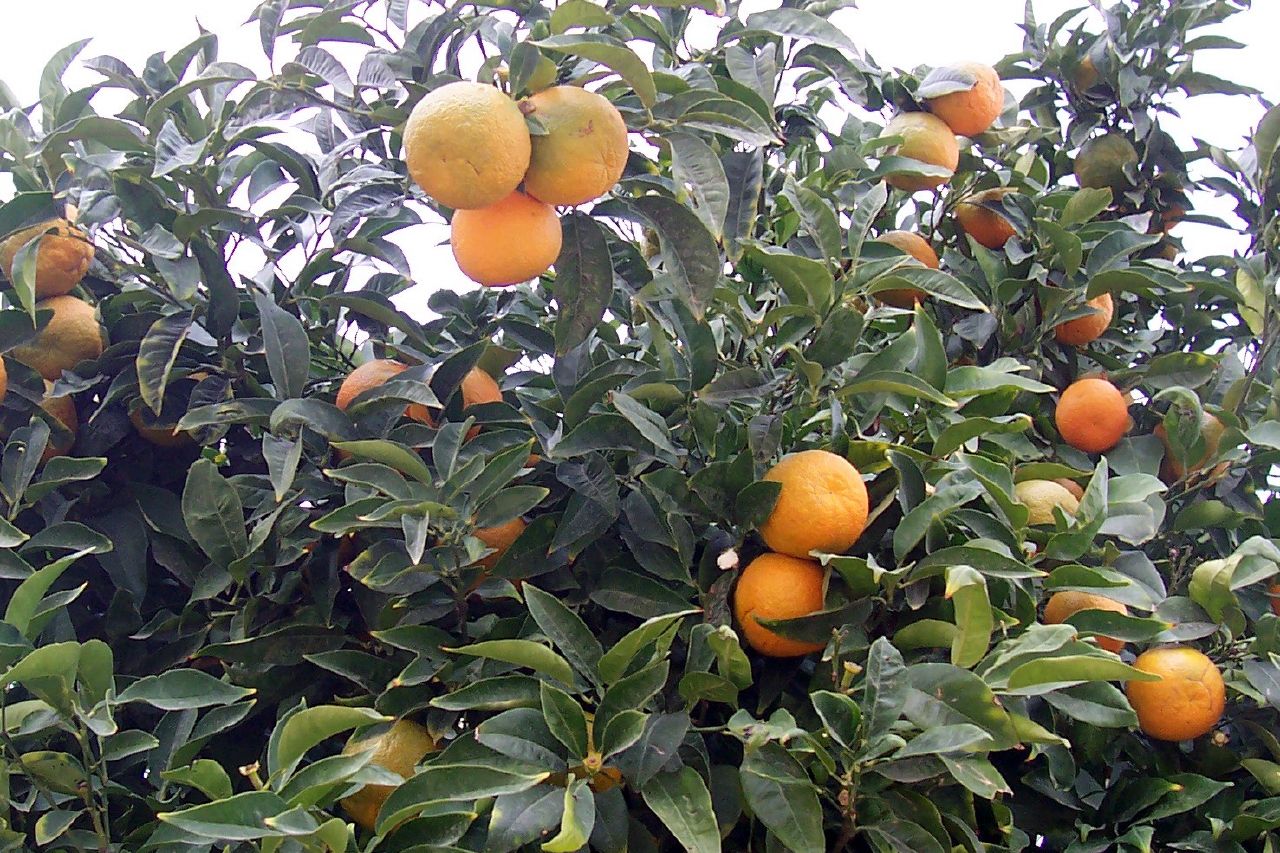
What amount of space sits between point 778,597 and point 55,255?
3.88ft

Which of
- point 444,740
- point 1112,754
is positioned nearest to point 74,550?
point 444,740

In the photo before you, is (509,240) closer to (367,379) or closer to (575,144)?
(575,144)

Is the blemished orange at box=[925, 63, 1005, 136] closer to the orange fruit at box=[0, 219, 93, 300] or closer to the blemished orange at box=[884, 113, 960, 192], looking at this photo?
the blemished orange at box=[884, 113, 960, 192]

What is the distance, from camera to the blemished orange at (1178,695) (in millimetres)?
1618

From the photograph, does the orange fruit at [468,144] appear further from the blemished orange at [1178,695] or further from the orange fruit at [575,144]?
the blemished orange at [1178,695]

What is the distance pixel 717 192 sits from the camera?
138 cm

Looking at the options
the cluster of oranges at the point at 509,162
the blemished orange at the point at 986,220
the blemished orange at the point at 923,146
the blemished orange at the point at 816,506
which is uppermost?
the cluster of oranges at the point at 509,162

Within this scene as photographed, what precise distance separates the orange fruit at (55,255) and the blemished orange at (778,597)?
3.68 feet

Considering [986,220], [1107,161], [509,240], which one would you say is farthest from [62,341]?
[1107,161]

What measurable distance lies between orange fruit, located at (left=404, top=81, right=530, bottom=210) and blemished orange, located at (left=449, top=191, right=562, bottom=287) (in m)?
0.06

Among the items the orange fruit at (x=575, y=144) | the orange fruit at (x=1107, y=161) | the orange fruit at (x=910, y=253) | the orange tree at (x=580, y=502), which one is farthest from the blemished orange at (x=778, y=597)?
the orange fruit at (x=1107, y=161)

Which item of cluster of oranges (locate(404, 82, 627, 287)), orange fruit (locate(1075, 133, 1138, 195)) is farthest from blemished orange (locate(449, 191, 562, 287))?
orange fruit (locate(1075, 133, 1138, 195))

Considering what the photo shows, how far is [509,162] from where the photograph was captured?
1.30m

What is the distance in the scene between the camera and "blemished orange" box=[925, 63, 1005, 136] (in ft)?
6.93
